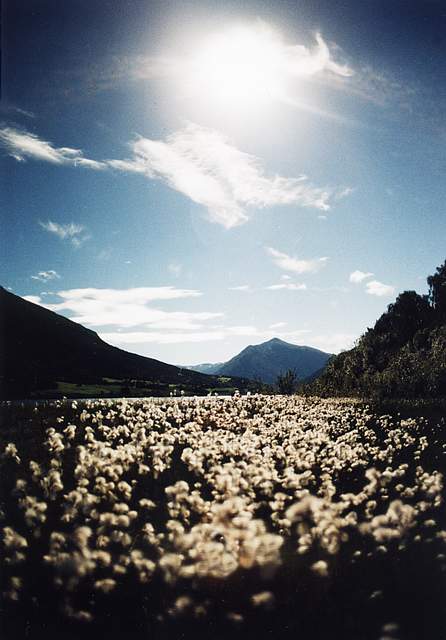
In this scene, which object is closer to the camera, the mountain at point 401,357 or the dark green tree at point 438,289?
the mountain at point 401,357

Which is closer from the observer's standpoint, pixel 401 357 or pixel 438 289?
pixel 401 357

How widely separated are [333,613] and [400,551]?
1988mm

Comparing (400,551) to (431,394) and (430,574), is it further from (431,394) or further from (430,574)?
(431,394)

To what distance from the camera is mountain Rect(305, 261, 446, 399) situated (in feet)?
151

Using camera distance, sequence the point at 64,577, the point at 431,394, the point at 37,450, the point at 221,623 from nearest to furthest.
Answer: the point at 221,623, the point at 64,577, the point at 37,450, the point at 431,394

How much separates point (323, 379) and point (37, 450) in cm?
6728

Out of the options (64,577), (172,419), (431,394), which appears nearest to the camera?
(64,577)

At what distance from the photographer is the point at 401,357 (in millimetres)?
58688

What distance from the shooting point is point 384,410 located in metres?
33.6

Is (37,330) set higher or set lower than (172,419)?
higher

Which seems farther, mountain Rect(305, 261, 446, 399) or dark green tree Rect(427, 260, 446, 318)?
dark green tree Rect(427, 260, 446, 318)

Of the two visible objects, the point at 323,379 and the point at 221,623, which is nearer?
the point at 221,623

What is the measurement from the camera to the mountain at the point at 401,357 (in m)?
45.9

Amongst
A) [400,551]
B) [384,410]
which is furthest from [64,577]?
[384,410]
